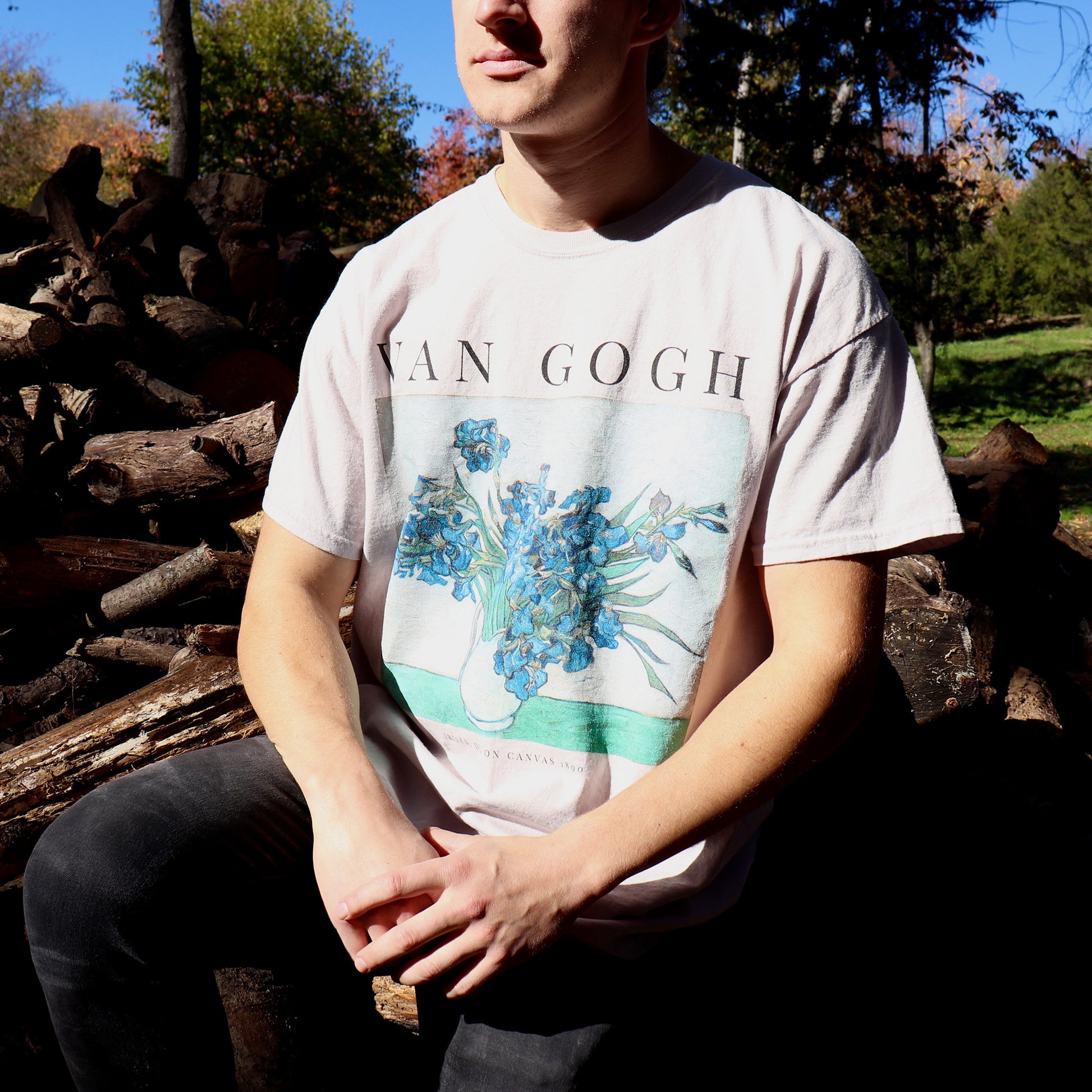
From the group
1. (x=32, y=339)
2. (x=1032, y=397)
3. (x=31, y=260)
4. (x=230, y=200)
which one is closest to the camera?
(x=32, y=339)

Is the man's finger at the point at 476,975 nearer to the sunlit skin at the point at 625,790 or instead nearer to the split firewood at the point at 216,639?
the sunlit skin at the point at 625,790

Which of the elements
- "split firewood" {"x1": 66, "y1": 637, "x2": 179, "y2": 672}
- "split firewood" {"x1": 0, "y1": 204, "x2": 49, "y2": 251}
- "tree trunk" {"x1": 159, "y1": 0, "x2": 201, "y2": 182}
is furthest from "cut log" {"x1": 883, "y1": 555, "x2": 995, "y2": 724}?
"tree trunk" {"x1": 159, "y1": 0, "x2": 201, "y2": 182}

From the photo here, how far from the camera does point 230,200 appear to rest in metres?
5.20

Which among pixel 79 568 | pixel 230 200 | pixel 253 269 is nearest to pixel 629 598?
pixel 79 568

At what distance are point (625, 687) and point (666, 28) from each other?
954 millimetres

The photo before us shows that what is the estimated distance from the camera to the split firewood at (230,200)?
5.10 metres

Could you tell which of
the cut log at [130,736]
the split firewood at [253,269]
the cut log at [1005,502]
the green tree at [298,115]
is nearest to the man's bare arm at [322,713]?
the cut log at [130,736]

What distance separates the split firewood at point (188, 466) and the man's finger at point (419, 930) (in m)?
1.87

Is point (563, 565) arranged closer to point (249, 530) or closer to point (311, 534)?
point (311, 534)

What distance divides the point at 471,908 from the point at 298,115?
17.4 m

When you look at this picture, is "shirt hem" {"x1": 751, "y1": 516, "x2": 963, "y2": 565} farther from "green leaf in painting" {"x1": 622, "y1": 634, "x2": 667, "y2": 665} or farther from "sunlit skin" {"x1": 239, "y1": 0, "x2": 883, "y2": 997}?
"green leaf in painting" {"x1": 622, "y1": 634, "x2": 667, "y2": 665}

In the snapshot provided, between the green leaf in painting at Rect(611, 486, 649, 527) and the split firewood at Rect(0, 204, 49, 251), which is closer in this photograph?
the green leaf in painting at Rect(611, 486, 649, 527)

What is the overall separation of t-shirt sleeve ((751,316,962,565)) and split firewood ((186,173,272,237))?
175 inches

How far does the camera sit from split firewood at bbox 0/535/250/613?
8.61 feet
